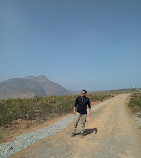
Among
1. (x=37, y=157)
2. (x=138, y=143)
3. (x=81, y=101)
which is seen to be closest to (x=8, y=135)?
(x=37, y=157)

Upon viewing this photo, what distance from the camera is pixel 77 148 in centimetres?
489

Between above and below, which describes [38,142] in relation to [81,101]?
below

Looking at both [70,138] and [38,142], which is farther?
[70,138]

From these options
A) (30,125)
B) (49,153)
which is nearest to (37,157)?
(49,153)

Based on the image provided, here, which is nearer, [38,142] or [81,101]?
[38,142]

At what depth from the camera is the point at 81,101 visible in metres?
6.21

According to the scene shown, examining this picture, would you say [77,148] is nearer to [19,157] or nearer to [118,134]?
[19,157]

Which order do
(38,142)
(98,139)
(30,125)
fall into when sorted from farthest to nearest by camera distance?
Result: (30,125), (98,139), (38,142)

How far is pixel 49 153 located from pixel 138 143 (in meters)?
4.49

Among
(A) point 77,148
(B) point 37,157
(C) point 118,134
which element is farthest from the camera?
(C) point 118,134

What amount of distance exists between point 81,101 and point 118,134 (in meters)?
3.17

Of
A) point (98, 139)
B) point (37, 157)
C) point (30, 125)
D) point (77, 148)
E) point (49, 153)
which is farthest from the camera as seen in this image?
point (30, 125)

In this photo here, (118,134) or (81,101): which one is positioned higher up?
(81,101)

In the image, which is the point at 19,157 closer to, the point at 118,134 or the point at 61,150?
the point at 61,150
